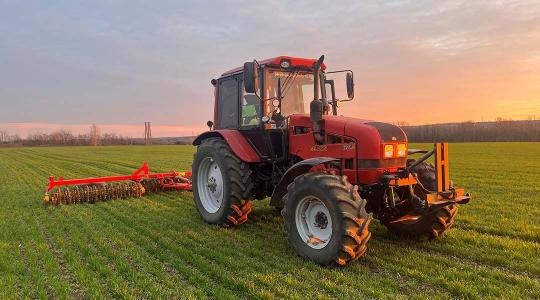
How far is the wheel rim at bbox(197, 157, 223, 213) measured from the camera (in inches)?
315

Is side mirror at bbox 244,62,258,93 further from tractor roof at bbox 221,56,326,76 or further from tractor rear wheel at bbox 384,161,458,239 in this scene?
tractor rear wheel at bbox 384,161,458,239

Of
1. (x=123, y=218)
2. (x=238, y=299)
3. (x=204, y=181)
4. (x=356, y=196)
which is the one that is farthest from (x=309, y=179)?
(x=123, y=218)

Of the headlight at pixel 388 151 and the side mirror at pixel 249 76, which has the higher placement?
the side mirror at pixel 249 76

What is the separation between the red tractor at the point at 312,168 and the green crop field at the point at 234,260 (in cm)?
37

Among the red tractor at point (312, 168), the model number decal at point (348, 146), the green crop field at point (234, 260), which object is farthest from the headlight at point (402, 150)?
the green crop field at point (234, 260)

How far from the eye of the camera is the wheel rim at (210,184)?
7996 millimetres

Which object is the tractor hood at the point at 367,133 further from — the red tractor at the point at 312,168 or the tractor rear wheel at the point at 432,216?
the tractor rear wheel at the point at 432,216

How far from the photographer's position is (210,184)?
8141 mm

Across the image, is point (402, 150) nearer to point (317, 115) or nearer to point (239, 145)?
point (317, 115)

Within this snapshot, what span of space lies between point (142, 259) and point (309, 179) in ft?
8.01

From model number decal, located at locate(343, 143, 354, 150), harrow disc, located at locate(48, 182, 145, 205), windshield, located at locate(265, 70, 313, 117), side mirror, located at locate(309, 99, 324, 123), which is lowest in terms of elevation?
harrow disc, located at locate(48, 182, 145, 205)

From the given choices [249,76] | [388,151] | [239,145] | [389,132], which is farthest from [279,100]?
[388,151]

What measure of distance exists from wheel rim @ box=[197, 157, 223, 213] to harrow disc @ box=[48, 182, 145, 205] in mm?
3381

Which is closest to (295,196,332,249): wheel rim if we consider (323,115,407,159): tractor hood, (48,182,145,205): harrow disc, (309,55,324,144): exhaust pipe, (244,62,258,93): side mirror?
(323,115,407,159): tractor hood
